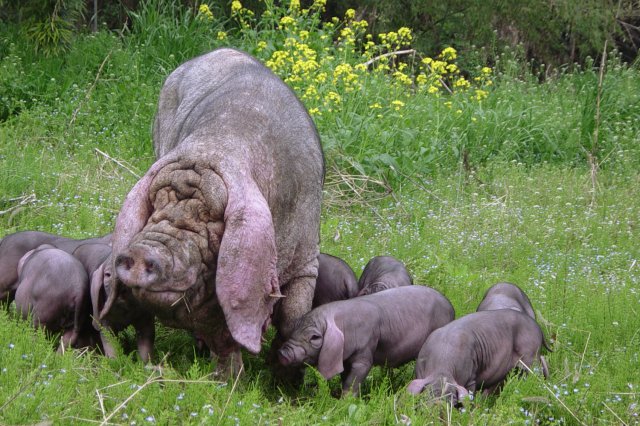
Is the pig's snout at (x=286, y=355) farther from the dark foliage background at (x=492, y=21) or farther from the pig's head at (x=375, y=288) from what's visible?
the dark foliage background at (x=492, y=21)

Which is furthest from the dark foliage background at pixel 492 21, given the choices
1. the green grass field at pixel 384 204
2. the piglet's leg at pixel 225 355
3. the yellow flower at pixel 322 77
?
the piglet's leg at pixel 225 355

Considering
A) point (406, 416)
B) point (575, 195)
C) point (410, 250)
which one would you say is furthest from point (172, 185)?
point (575, 195)

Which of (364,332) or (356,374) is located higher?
(364,332)

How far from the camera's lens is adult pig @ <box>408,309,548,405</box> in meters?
5.86

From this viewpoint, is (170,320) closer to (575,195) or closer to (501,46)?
(575,195)

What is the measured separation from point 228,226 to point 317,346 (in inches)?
46.7

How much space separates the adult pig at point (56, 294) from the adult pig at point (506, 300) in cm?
264

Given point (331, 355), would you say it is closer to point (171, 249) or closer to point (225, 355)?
point (225, 355)

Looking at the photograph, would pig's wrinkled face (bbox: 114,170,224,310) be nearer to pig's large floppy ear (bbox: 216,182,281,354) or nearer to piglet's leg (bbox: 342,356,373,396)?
pig's large floppy ear (bbox: 216,182,281,354)

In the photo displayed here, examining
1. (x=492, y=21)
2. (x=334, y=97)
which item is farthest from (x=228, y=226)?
(x=492, y=21)

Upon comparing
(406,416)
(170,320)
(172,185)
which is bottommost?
(406,416)

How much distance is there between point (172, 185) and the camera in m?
5.50

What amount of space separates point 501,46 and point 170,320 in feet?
40.1

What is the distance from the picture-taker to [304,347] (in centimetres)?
615
